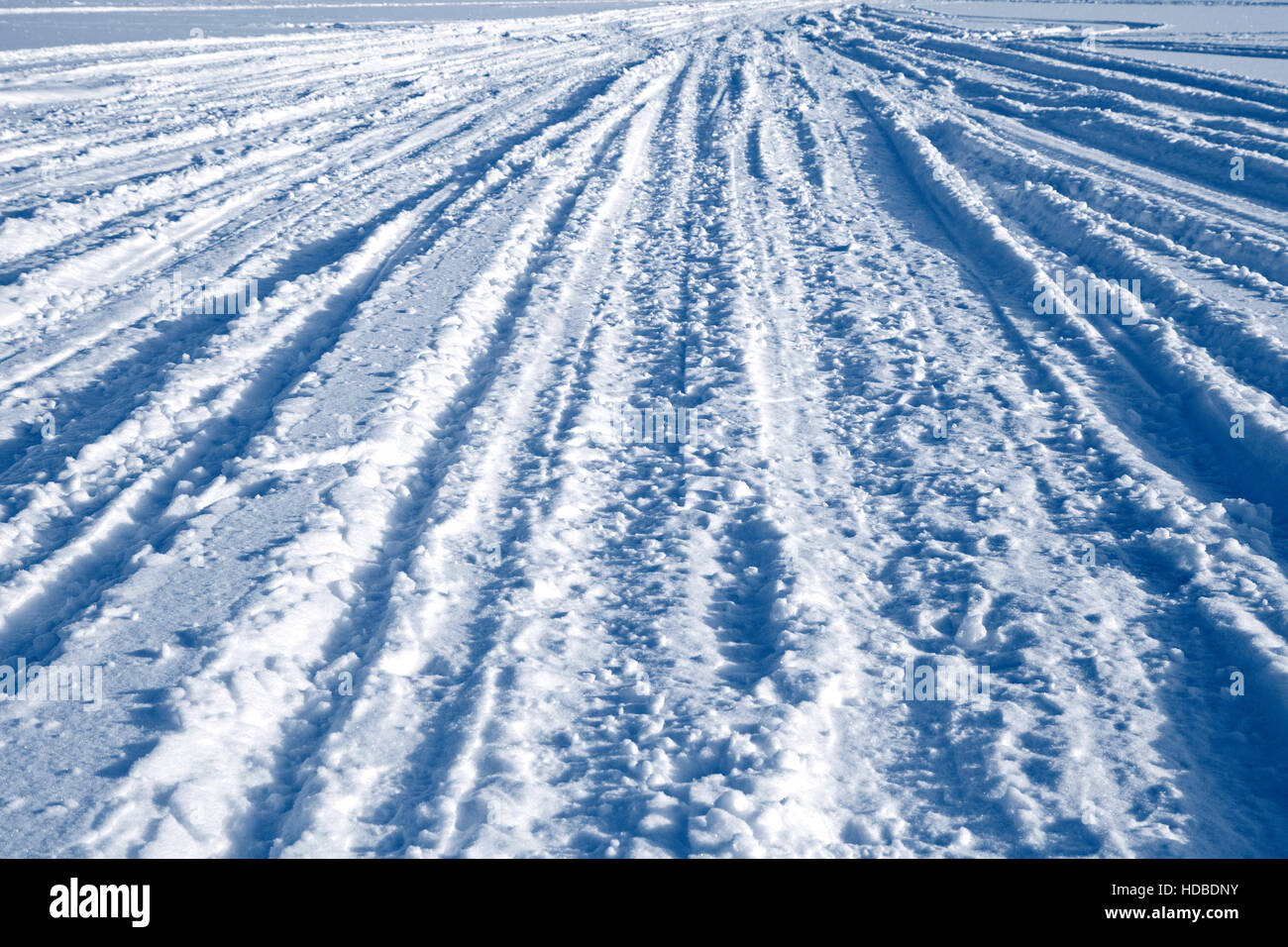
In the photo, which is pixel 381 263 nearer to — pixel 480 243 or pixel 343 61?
pixel 480 243

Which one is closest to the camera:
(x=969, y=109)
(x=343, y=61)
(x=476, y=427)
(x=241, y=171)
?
(x=476, y=427)

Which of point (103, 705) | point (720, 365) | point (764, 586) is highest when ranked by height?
point (720, 365)

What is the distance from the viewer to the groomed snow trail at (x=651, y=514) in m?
2.67

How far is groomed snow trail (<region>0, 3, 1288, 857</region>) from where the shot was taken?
2.67 meters

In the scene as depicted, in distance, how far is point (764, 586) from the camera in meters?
3.51

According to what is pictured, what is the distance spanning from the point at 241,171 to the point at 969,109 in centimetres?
933

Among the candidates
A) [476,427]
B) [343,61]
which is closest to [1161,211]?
[476,427]

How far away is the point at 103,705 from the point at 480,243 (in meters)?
A: 4.98

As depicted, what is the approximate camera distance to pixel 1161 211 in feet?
24.2

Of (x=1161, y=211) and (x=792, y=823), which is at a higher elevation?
(x=1161, y=211)

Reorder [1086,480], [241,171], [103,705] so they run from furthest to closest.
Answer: [241,171] → [1086,480] → [103,705]

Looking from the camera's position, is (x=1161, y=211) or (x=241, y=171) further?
(x=241, y=171)

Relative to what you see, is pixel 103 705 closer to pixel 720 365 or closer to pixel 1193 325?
pixel 720 365

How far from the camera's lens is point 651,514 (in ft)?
13.0
